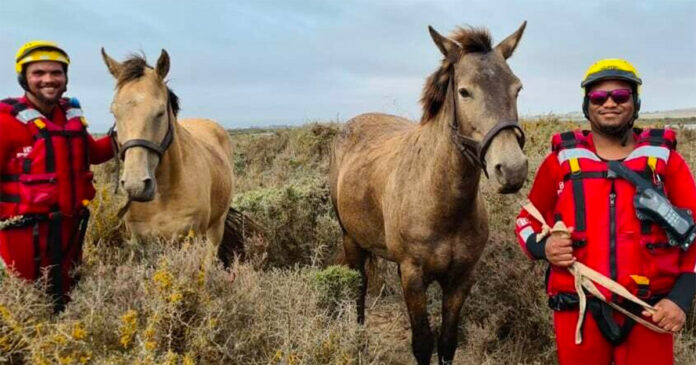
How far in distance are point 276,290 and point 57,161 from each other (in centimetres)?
146

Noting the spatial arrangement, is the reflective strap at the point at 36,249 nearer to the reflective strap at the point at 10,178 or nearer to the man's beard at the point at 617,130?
the reflective strap at the point at 10,178

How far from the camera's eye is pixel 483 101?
2.71 metres

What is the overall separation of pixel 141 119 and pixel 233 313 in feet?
4.59

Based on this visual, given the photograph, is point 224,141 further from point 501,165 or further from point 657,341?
point 657,341

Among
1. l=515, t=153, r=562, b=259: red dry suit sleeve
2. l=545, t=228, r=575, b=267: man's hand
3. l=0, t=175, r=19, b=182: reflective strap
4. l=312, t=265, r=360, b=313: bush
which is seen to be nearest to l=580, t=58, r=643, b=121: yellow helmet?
l=515, t=153, r=562, b=259: red dry suit sleeve

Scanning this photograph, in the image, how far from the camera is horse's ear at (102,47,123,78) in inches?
143

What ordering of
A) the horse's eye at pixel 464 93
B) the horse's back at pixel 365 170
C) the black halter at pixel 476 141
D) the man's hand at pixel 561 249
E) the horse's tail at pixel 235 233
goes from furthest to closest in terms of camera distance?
the horse's tail at pixel 235 233 < the horse's back at pixel 365 170 < the horse's eye at pixel 464 93 < the black halter at pixel 476 141 < the man's hand at pixel 561 249

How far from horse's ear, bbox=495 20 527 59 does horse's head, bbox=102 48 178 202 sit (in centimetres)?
219

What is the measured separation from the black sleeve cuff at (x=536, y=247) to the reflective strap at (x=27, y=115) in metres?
2.73

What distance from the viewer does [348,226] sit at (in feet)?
15.6

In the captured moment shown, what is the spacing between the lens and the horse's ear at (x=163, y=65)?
3673mm

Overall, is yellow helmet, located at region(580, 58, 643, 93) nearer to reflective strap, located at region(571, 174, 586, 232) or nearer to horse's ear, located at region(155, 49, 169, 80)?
reflective strap, located at region(571, 174, 586, 232)

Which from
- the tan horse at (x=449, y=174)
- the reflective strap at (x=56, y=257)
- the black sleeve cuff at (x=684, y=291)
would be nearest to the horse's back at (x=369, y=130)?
the tan horse at (x=449, y=174)

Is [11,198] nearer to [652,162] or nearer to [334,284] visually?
[334,284]
